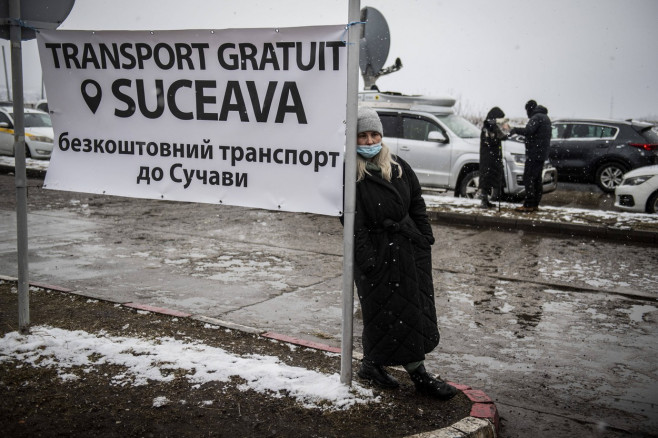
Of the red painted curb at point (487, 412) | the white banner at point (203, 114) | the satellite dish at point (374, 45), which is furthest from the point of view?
the satellite dish at point (374, 45)

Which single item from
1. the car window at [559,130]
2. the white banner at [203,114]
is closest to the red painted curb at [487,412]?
the white banner at [203,114]

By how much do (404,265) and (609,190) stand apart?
14394 millimetres

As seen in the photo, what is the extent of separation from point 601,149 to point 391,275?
14.5 metres

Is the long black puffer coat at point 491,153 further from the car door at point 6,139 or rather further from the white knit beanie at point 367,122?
the car door at point 6,139

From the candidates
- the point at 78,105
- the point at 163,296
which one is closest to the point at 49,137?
the point at 163,296

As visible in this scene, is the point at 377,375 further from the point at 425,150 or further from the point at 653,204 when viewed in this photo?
the point at 425,150

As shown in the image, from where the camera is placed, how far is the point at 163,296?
661 centimetres

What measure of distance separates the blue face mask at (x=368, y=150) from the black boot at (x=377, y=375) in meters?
1.27

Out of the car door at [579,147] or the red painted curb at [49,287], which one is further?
the car door at [579,147]

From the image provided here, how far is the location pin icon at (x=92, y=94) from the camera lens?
457 cm

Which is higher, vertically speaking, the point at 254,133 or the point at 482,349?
the point at 254,133

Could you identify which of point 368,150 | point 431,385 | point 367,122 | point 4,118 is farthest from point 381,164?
point 4,118

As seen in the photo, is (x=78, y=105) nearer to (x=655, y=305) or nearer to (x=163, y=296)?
(x=163, y=296)

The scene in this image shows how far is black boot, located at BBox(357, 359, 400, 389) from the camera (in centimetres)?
409
